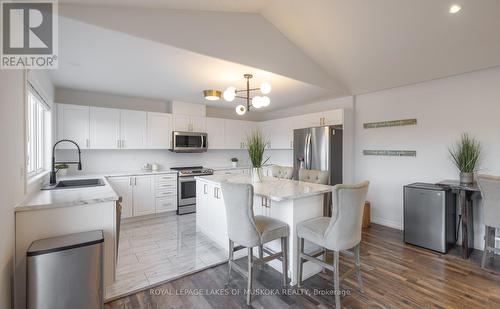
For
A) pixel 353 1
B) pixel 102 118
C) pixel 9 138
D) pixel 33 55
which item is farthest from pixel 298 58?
pixel 102 118

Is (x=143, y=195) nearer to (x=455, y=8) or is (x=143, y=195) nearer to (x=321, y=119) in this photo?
(x=321, y=119)

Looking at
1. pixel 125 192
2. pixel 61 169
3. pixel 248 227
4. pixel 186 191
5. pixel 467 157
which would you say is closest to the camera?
pixel 248 227

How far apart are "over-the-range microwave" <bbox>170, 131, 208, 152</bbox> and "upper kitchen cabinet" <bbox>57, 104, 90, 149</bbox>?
61.0 inches

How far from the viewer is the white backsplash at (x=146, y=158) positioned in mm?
4347

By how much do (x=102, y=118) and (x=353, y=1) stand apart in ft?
14.4

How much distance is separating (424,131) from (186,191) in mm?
4412

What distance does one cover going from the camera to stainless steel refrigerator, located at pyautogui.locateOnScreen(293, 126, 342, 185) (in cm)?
423

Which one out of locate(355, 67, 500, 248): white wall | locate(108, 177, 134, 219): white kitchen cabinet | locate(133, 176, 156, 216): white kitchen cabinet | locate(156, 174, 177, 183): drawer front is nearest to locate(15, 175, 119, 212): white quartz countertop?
locate(108, 177, 134, 219): white kitchen cabinet

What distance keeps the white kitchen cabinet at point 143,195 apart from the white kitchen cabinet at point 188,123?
4.23ft

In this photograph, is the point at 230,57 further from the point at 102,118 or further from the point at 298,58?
the point at 102,118

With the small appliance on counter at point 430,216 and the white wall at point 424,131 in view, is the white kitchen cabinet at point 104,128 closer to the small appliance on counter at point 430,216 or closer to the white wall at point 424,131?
the white wall at point 424,131

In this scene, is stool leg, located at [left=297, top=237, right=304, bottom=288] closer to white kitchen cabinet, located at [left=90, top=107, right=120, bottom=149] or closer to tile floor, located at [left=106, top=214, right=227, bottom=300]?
tile floor, located at [left=106, top=214, right=227, bottom=300]

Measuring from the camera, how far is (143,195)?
4.36m

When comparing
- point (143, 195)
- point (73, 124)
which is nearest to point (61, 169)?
point (73, 124)
